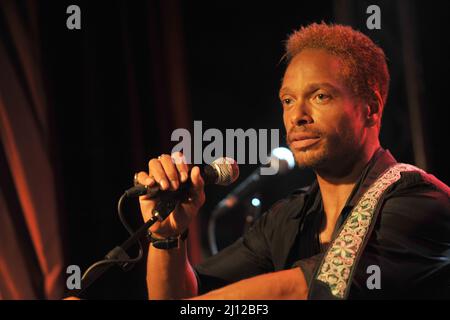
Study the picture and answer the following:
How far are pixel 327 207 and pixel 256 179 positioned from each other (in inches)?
44.6

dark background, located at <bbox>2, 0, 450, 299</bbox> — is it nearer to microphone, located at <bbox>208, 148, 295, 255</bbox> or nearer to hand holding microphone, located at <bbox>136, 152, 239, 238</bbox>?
microphone, located at <bbox>208, 148, 295, 255</bbox>

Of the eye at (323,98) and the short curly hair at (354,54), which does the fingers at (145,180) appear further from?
the short curly hair at (354,54)

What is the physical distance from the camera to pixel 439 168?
3.13 m

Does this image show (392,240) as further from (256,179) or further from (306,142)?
(256,179)

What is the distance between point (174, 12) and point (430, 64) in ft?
5.88

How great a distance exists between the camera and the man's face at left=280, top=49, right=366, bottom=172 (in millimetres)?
2271

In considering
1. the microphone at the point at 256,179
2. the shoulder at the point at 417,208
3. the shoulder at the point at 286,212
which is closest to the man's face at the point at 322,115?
the shoulder at the point at 286,212

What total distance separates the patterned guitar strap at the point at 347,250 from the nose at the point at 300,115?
38 centimetres

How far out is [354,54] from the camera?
7.89 ft

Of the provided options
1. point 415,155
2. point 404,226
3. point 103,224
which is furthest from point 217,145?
point 404,226

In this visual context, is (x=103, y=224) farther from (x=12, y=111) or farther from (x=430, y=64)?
(x=430, y=64)

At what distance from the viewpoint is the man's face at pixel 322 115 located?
2.27 metres

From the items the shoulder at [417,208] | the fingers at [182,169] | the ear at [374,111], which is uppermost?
the ear at [374,111]

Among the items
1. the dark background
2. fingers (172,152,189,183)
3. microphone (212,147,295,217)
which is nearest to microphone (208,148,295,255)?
microphone (212,147,295,217)
